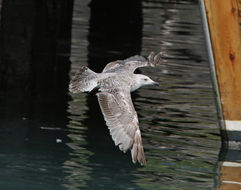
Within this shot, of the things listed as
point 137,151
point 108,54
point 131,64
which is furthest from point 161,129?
point 108,54

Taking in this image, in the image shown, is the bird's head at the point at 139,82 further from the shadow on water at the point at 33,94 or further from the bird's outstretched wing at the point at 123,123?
the shadow on water at the point at 33,94

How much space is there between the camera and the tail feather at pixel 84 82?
8633 millimetres

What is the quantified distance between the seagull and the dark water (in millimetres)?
423

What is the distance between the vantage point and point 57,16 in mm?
14539

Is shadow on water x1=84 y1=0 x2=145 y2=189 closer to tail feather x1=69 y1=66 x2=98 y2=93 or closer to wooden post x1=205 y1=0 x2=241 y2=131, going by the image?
tail feather x1=69 y1=66 x2=98 y2=93

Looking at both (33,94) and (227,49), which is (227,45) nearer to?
(227,49)

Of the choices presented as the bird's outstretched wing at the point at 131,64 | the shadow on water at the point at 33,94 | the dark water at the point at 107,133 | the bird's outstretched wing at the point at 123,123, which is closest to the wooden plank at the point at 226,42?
the dark water at the point at 107,133

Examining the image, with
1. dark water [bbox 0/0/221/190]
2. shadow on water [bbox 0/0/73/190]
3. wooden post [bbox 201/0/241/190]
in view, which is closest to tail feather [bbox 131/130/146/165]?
dark water [bbox 0/0/221/190]

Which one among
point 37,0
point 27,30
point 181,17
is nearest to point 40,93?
point 27,30

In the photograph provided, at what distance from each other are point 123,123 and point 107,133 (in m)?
1.94

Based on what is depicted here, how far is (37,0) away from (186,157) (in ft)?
19.0

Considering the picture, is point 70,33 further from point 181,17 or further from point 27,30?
point 181,17

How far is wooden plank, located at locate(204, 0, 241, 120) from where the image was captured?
8.80m

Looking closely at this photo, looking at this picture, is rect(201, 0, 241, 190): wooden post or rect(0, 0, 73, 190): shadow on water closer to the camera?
rect(0, 0, 73, 190): shadow on water
